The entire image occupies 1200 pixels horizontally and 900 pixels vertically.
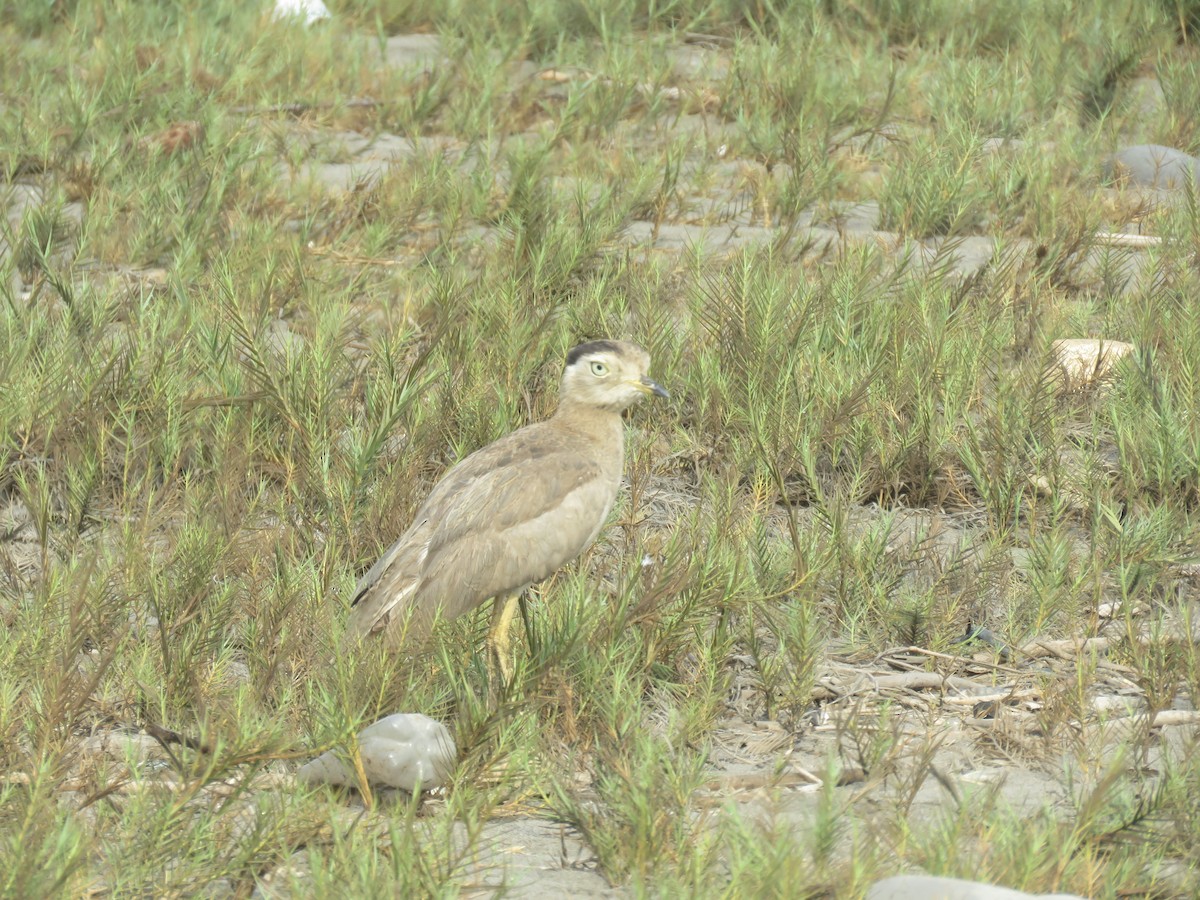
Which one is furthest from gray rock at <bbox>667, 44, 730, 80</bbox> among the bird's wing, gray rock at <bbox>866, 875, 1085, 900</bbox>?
gray rock at <bbox>866, 875, 1085, 900</bbox>

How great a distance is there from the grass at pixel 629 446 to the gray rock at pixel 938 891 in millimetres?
88

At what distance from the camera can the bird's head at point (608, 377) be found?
4887 millimetres

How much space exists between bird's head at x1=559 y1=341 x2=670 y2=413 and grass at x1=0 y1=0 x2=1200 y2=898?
0.40 meters

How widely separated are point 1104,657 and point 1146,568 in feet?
1.33

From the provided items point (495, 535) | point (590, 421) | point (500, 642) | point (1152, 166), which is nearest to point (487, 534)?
point (495, 535)

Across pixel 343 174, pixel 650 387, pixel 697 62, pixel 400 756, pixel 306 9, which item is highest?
pixel 306 9

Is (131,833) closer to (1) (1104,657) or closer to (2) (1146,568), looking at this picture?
(1) (1104,657)

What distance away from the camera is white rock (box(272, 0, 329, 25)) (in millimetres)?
9602

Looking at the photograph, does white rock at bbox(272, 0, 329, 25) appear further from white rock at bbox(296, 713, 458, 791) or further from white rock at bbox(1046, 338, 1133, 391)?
white rock at bbox(296, 713, 458, 791)

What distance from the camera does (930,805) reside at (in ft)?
11.7

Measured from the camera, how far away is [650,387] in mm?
4859

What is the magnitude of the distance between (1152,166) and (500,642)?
15.2ft

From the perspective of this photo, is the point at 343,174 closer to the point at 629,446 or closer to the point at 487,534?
the point at 629,446

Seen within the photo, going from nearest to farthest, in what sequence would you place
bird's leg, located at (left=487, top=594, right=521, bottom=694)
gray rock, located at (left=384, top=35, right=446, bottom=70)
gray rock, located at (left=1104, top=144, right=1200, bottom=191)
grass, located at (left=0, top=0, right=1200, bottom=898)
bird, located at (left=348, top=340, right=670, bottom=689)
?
grass, located at (left=0, top=0, right=1200, bottom=898), bird's leg, located at (left=487, top=594, right=521, bottom=694), bird, located at (left=348, top=340, right=670, bottom=689), gray rock, located at (left=1104, top=144, right=1200, bottom=191), gray rock, located at (left=384, top=35, right=446, bottom=70)
